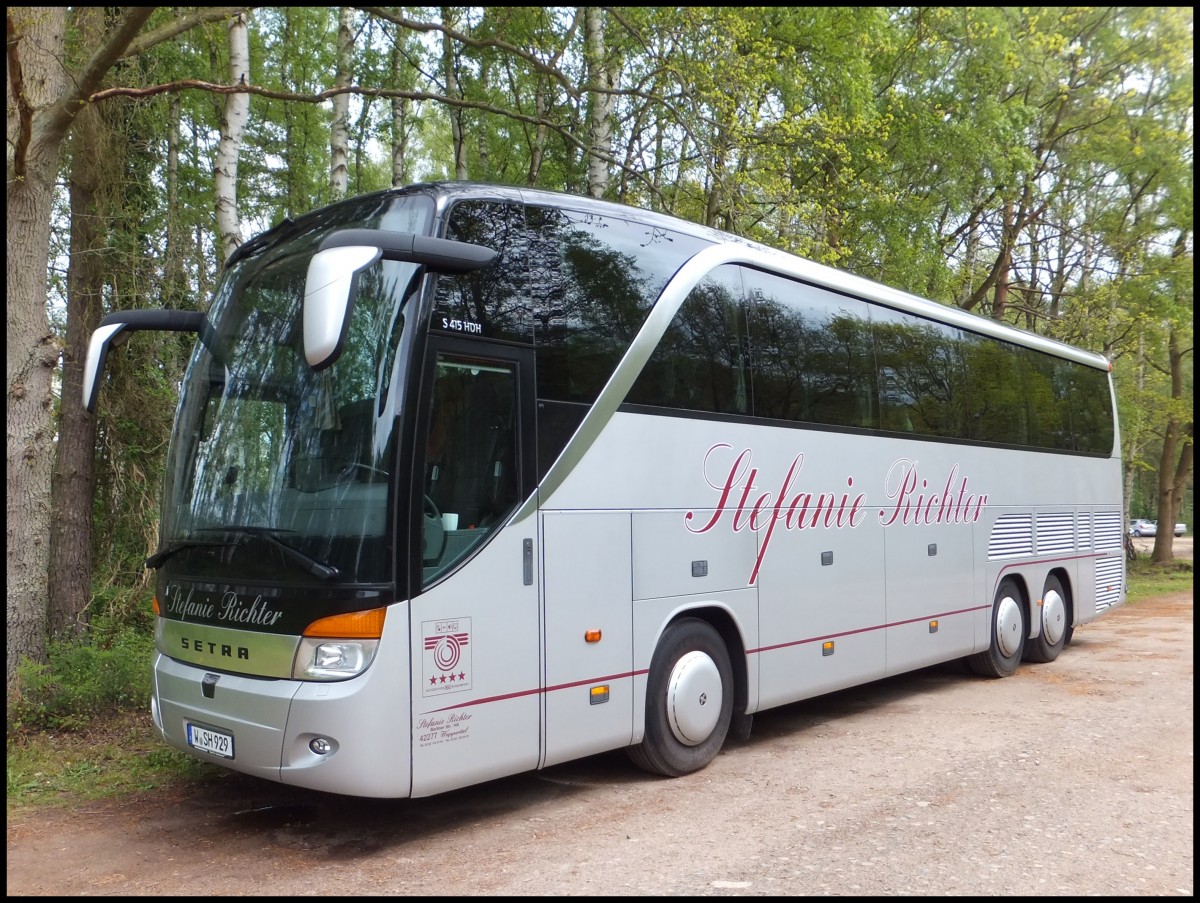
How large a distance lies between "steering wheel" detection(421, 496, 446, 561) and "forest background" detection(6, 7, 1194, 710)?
13.1 ft

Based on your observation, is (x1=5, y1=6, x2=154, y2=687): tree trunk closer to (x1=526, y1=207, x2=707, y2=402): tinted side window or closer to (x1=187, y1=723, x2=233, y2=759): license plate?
(x1=187, y1=723, x2=233, y2=759): license plate

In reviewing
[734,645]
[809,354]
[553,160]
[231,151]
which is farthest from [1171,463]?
[231,151]

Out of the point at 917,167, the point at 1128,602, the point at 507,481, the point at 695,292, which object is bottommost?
the point at 1128,602

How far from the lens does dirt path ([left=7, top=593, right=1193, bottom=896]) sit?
15.8ft

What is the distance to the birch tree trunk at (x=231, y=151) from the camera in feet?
36.3

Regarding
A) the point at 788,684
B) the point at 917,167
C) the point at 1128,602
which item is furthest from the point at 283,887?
the point at 1128,602

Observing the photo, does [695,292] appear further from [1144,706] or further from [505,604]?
[1144,706]

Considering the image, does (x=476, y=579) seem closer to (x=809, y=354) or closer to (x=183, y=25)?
(x=809, y=354)

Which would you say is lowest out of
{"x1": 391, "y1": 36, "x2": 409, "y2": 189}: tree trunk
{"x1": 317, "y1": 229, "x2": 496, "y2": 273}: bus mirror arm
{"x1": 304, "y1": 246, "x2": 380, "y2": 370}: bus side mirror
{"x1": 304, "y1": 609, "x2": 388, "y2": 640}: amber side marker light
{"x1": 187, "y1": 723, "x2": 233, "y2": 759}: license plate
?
{"x1": 187, "y1": 723, "x2": 233, "y2": 759}: license plate

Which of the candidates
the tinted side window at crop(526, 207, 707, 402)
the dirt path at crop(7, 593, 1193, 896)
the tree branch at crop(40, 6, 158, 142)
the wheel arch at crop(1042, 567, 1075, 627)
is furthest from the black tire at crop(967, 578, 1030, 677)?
the tree branch at crop(40, 6, 158, 142)

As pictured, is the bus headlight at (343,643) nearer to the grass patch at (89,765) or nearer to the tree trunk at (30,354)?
the grass patch at (89,765)

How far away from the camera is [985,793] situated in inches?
249

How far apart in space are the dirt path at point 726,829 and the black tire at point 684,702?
160 mm

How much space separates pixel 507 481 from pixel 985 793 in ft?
12.1
